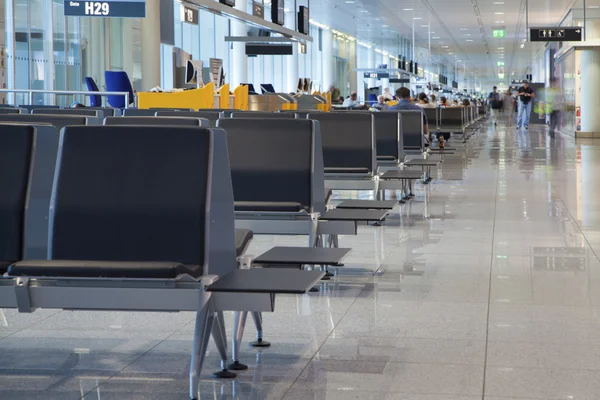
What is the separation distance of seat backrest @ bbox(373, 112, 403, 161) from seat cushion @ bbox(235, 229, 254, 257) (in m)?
7.17

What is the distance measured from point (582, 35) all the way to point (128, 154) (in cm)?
2874

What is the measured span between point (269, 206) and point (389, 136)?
5675mm

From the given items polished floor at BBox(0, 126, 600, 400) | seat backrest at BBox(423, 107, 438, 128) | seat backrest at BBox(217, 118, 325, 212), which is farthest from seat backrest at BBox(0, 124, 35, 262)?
seat backrest at BBox(423, 107, 438, 128)

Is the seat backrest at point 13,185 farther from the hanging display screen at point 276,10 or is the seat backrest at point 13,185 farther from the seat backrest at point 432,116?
the seat backrest at point 432,116

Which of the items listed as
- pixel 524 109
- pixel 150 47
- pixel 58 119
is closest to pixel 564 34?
pixel 524 109

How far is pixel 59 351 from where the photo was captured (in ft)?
14.6

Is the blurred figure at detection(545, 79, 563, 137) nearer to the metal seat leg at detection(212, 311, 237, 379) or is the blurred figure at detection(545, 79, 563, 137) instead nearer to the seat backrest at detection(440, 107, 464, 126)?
the seat backrest at detection(440, 107, 464, 126)

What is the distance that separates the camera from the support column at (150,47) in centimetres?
2034

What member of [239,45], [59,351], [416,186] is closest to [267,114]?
[59,351]

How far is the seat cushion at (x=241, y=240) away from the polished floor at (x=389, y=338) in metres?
0.46

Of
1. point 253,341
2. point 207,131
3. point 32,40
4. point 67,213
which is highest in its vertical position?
point 32,40

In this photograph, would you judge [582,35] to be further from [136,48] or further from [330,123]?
[330,123]

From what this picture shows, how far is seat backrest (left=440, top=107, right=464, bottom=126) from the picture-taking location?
28114 millimetres

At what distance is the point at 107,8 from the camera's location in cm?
1479
